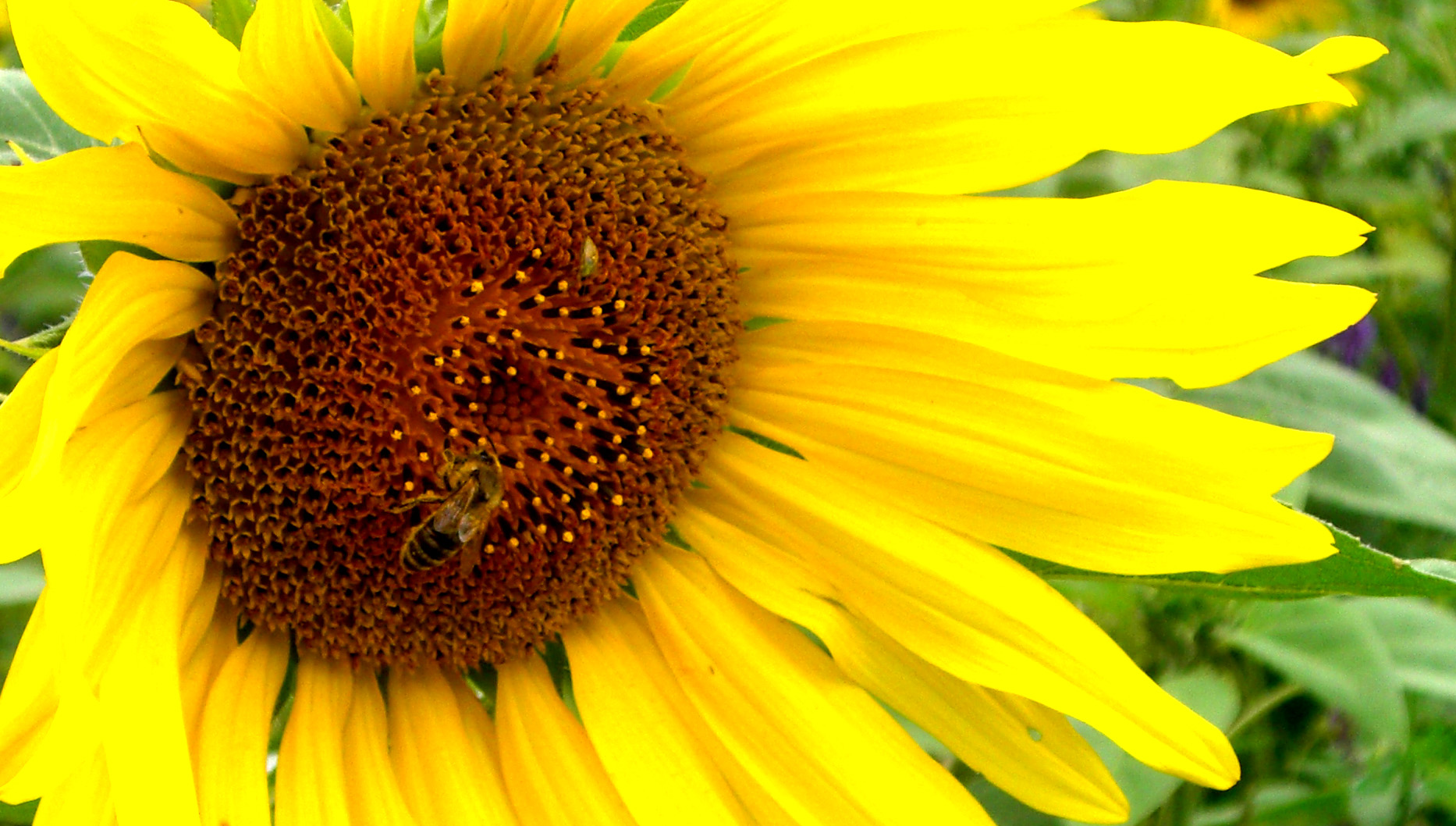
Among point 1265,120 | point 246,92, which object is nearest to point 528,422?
point 246,92

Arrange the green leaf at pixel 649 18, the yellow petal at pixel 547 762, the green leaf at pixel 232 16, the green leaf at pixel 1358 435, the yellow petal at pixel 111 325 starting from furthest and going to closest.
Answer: the green leaf at pixel 1358 435, the yellow petal at pixel 547 762, the green leaf at pixel 649 18, the green leaf at pixel 232 16, the yellow petal at pixel 111 325

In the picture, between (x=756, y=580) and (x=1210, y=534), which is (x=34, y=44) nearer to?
(x=756, y=580)

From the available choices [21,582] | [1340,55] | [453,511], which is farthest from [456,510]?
[1340,55]

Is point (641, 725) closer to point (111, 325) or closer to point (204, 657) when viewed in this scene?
point (204, 657)

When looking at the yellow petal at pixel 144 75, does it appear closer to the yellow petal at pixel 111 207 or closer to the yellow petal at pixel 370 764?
the yellow petal at pixel 111 207

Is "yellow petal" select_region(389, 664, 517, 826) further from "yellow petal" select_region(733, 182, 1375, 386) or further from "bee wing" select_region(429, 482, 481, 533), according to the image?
"yellow petal" select_region(733, 182, 1375, 386)

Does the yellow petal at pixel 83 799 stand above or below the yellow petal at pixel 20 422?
below

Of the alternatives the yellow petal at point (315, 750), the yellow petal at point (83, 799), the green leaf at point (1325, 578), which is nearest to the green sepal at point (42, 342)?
the yellow petal at point (83, 799)
